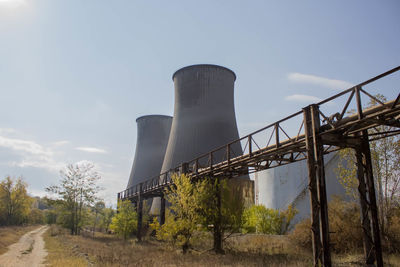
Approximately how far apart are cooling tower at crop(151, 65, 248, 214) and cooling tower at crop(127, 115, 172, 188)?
491 inches

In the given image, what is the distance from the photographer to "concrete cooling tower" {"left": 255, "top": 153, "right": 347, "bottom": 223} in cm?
2741

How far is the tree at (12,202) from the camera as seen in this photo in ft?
164

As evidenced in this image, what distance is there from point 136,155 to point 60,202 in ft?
39.6

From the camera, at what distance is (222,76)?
3044 cm

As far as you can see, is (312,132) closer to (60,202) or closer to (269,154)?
(269,154)

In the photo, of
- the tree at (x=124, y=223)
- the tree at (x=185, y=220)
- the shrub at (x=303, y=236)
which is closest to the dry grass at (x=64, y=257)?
the tree at (x=185, y=220)

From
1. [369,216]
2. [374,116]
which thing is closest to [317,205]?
[369,216]

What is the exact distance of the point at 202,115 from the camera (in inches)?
1156

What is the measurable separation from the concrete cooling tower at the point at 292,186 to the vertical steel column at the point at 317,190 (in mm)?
17663

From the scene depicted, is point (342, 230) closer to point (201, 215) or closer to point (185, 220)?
point (201, 215)

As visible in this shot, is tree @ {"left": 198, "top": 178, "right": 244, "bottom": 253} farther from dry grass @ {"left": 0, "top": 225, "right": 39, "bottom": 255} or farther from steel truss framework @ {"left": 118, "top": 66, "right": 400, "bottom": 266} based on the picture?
dry grass @ {"left": 0, "top": 225, "right": 39, "bottom": 255}

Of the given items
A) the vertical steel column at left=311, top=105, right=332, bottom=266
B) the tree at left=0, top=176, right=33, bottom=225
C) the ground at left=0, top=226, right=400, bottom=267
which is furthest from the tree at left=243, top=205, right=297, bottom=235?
the tree at left=0, top=176, right=33, bottom=225

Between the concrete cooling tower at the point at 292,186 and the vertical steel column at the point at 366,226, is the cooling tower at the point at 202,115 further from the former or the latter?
the vertical steel column at the point at 366,226

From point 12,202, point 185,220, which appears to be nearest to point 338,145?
point 185,220
